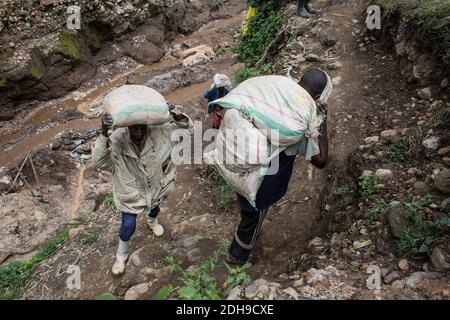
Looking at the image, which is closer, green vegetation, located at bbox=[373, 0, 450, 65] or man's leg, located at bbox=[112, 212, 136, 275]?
man's leg, located at bbox=[112, 212, 136, 275]

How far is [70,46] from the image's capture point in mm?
9023

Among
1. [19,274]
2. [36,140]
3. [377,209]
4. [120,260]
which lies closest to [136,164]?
[120,260]

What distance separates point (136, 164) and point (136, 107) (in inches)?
21.8

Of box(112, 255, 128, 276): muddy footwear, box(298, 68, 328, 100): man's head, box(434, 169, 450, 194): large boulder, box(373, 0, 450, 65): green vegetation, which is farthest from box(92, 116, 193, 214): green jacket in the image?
box(373, 0, 450, 65): green vegetation

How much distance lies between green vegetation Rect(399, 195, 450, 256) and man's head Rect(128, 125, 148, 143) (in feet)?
6.26

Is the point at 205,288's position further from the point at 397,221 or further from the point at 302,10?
the point at 302,10

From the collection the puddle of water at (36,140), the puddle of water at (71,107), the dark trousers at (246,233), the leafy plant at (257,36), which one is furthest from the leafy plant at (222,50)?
the dark trousers at (246,233)

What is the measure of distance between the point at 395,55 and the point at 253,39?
2850 millimetres

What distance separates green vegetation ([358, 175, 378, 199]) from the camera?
10.1 feet

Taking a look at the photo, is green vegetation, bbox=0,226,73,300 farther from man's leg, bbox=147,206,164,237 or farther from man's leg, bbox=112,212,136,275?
man's leg, bbox=147,206,164,237

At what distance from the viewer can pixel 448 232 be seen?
247 centimetres

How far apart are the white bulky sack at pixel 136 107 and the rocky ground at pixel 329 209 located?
1275 mm

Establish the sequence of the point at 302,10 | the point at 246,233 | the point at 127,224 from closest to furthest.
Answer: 1. the point at 246,233
2. the point at 127,224
3. the point at 302,10
